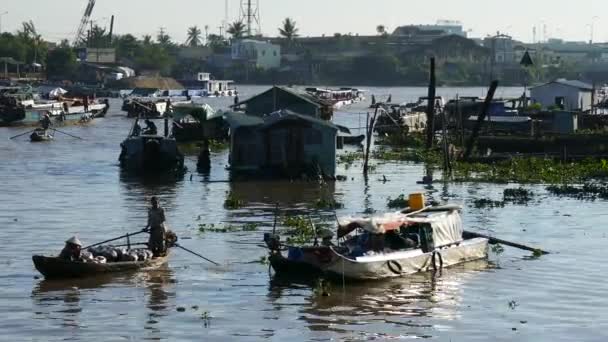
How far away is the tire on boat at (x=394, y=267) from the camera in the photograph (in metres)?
22.7

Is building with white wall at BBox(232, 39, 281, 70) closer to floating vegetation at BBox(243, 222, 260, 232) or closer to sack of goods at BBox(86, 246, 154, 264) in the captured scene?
floating vegetation at BBox(243, 222, 260, 232)

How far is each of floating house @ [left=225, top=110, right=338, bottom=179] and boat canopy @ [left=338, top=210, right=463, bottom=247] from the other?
50.4 ft

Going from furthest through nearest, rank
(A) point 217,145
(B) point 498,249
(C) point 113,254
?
(A) point 217,145 < (B) point 498,249 < (C) point 113,254

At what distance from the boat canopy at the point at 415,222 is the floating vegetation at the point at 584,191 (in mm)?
12488

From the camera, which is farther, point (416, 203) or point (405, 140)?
point (405, 140)

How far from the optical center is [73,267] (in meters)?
22.6

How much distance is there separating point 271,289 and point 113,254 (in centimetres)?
296

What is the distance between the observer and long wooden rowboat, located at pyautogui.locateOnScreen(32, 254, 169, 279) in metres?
22.5

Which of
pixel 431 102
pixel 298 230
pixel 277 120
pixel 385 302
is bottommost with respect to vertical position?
pixel 385 302

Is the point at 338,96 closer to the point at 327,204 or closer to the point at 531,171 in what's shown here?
the point at 531,171

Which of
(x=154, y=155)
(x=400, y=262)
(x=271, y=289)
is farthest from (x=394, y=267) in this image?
(x=154, y=155)

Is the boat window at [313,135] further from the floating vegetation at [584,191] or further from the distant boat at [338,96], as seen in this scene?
the distant boat at [338,96]

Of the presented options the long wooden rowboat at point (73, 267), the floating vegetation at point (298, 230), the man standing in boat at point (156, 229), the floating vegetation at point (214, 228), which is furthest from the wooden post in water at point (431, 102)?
the long wooden rowboat at point (73, 267)

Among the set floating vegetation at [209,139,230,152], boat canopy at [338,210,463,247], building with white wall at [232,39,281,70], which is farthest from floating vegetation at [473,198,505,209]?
building with white wall at [232,39,281,70]
